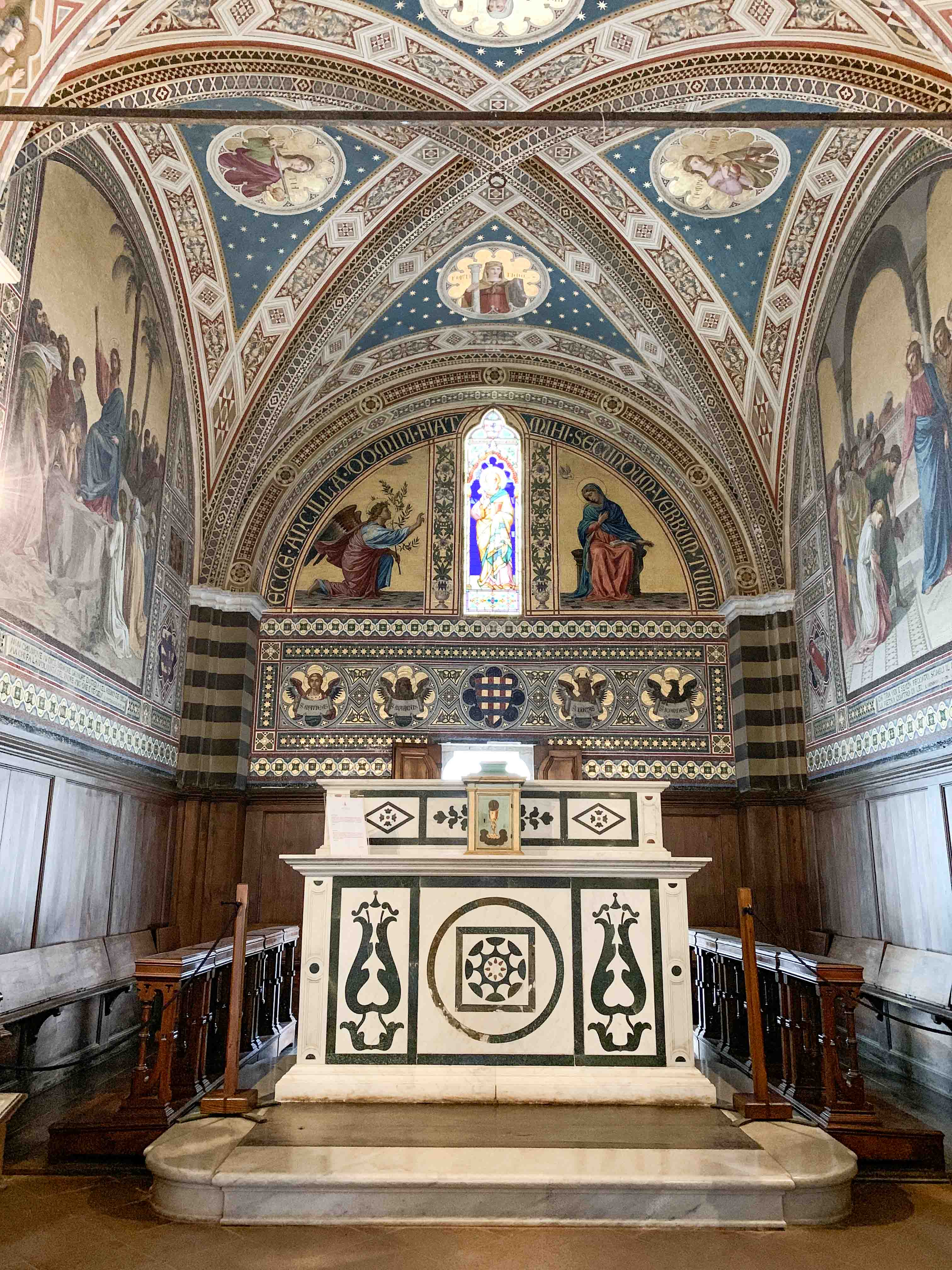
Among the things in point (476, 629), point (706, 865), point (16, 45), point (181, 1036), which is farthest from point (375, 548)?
point (181, 1036)

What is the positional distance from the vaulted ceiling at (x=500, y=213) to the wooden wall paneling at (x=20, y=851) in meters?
4.99

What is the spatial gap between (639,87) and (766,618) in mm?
7251

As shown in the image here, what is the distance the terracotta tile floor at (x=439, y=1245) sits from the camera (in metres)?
4.48

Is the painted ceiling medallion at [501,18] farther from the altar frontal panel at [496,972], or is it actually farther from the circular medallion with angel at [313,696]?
the circular medallion with angel at [313,696]

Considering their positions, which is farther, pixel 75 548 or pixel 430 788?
pixel 75 548

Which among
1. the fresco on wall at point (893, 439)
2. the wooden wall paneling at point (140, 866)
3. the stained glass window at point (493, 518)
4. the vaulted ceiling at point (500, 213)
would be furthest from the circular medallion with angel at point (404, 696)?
the fresco on wall at point (893, 439)

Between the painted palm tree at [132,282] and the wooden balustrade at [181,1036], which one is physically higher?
the painted palm tree at [132,282]

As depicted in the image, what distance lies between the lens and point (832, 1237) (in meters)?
4.88

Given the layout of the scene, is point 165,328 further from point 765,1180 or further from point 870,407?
point 765,1180

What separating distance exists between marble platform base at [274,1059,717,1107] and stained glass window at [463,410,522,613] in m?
8.68

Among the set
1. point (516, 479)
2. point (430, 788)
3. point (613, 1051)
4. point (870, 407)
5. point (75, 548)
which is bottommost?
point (613, 1051)

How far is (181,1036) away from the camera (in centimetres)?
733

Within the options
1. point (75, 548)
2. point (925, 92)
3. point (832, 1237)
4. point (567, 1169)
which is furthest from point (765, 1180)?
point (925, 92)

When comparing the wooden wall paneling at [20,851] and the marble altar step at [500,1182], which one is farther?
the wooden wall paneling at [20,851]
